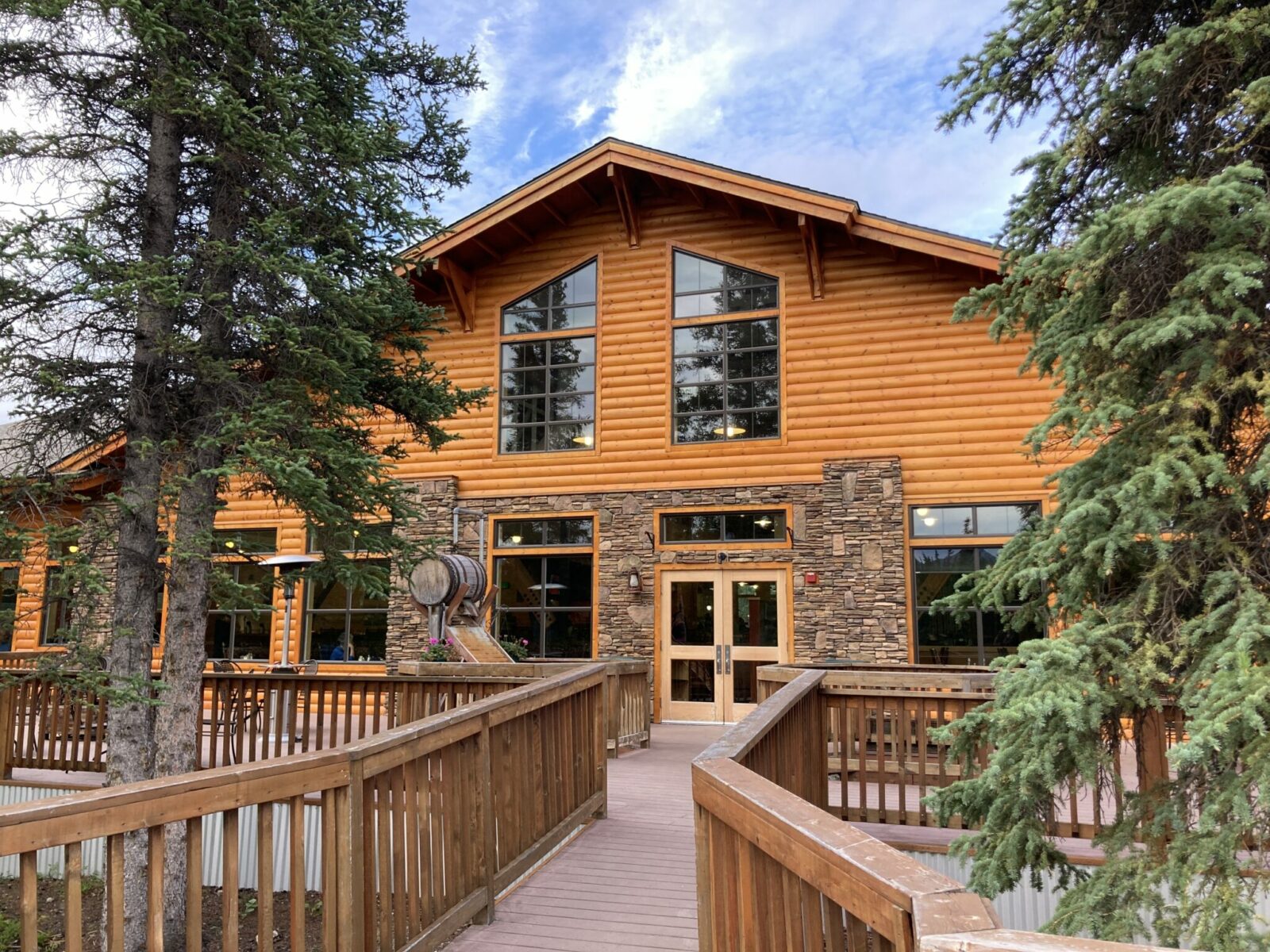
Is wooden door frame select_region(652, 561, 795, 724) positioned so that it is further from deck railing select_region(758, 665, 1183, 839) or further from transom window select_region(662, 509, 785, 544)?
deck railing select_region(758, 665, 1183, 839)

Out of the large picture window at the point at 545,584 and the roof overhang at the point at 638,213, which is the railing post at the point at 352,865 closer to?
the roof overhang at the point at 638,213

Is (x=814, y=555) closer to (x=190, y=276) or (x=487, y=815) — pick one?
(x=487, y=815)

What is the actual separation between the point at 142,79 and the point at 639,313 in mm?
7131

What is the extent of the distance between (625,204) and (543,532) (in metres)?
4.77

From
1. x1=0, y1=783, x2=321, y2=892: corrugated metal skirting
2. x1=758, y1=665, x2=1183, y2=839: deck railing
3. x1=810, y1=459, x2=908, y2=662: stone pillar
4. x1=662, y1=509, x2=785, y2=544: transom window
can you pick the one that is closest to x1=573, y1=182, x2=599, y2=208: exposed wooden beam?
x1=662, y1=509, x2=785, y2=544: transom window

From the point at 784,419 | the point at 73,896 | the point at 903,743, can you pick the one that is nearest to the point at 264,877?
the point at 73,896

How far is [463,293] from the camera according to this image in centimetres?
1270

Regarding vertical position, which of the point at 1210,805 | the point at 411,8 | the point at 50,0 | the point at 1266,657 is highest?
the point at 411,8

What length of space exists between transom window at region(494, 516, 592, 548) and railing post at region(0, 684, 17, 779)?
589 centimetres

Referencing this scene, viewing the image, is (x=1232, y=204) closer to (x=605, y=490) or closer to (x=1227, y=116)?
(x=1227, y=116)

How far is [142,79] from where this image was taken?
5852mm

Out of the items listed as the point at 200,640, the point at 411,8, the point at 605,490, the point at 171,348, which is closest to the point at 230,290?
the point at 171,348

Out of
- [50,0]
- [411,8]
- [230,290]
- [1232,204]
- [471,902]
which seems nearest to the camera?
[1232,204]

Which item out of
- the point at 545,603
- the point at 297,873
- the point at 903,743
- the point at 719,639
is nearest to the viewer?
the point at 297,873
